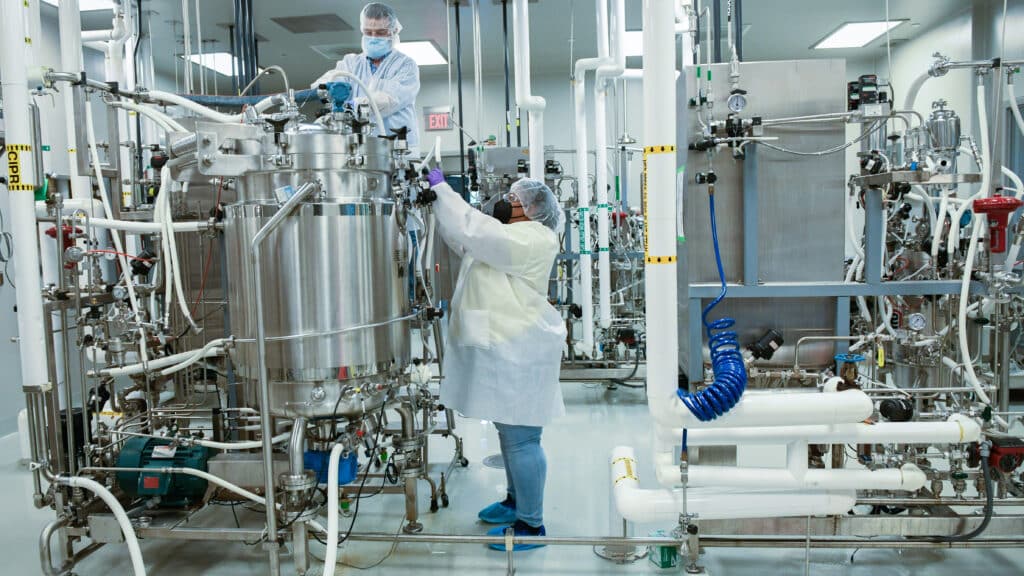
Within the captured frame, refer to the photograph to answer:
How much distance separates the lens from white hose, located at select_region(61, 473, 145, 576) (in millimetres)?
2070

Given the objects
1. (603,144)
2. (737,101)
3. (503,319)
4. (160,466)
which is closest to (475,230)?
(503,319)

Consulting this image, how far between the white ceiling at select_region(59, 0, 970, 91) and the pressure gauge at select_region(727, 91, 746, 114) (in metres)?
2.68

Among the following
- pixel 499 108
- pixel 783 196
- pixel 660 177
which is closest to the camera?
pixel 660 177

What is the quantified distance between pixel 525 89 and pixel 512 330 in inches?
71.8

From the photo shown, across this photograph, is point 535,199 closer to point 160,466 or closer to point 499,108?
point 160,466

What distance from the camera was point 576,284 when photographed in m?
5.58

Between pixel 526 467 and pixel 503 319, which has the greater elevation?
pixel 503 319

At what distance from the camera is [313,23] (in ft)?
20.0

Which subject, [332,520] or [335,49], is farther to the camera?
[335,49]

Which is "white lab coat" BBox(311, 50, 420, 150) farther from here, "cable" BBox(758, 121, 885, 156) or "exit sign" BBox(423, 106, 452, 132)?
"exit sign" BBox(423, 106, 452, 132)

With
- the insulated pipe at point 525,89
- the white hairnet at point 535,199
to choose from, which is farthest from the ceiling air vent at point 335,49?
the white hairnet at point 535,199

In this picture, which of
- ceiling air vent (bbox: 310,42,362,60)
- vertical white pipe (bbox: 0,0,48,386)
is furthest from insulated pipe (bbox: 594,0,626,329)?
ceiling air vent (bbox: 310,42,362,60)

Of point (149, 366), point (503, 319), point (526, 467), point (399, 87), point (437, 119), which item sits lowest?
point (526, 467)

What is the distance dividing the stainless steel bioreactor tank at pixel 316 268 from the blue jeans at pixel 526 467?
1.83 ft
